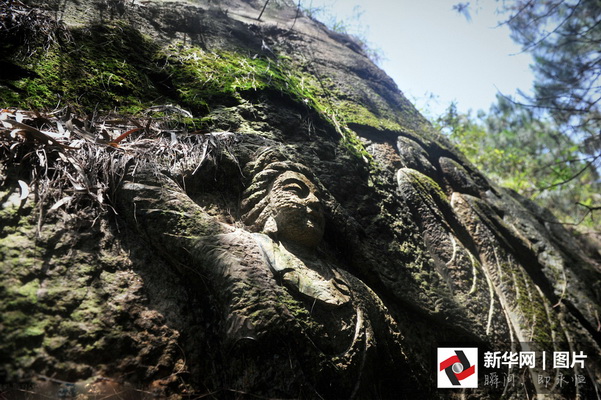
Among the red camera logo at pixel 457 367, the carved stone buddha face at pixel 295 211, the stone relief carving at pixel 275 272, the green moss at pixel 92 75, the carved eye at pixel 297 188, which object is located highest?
the green moss at pixel 92 75

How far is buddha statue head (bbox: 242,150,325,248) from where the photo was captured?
1.75 meters

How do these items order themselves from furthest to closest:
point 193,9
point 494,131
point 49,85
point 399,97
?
point 494,131 < point 399,97 < point 193,9 < point 49,85

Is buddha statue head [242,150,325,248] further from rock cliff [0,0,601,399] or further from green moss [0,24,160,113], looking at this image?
green moss [0,24,160,113]

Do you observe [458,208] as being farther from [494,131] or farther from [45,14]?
[494,131]

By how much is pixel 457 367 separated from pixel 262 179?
1.58 meters

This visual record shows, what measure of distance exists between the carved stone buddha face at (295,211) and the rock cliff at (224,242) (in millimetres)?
10

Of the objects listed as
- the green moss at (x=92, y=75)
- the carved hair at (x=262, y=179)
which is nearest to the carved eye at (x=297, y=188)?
the carved hair at (x=262, y=179)

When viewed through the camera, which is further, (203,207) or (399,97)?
(399,97)

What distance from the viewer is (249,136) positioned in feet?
7.33

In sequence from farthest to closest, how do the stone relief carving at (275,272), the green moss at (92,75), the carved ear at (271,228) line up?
1. the green moss at (92,75)
2. the carved ear at (271,228)
3. the stone relief carving at (275,272)

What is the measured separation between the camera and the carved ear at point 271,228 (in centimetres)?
173

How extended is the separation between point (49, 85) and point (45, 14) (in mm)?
756

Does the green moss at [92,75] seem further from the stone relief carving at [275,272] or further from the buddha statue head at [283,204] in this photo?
the buddha statue head at [283,204]

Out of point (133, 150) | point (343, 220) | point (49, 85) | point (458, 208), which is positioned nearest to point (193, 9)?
point (49, 85)
